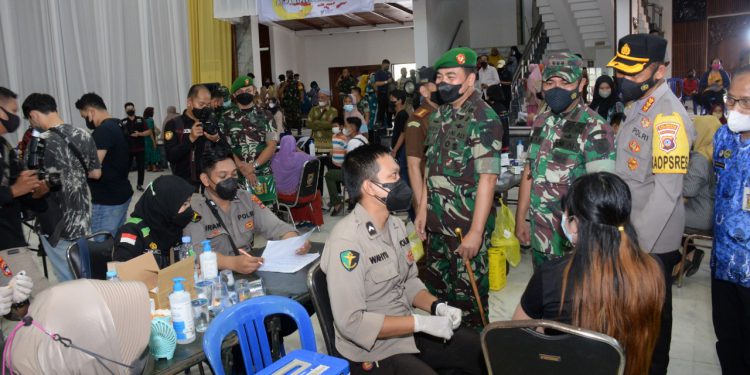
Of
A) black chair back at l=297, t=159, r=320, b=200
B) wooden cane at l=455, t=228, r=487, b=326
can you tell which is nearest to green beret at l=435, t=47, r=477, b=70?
wooden cane at l=455, t=228, r=487, b=326

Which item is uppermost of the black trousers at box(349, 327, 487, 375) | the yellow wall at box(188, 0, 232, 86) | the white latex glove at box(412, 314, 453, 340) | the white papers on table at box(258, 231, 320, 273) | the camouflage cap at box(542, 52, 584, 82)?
the yellow wall at box(188, 0, 232, 86)

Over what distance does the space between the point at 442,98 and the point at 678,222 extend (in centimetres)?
135

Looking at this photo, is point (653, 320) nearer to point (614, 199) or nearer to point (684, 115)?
point (614, 199)

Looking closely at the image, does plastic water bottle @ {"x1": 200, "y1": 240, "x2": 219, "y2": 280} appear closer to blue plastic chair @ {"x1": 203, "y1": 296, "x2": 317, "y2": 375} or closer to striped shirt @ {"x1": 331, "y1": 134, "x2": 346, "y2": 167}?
blue plastic chair @ {"x1": 203, "y1": 296, "x2": 317, "y2": 375}

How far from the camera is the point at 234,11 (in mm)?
12711

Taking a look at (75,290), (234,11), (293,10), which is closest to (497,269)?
(75,290)

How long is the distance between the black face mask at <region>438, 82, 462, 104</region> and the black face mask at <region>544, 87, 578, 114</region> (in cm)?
49

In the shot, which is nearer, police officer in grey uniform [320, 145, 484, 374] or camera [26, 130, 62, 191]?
police officer in grey uniform [320, 145, 484, 374]

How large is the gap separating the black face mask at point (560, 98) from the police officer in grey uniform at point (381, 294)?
3.31 ft

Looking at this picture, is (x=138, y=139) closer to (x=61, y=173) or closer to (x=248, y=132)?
(x=248, y=132)

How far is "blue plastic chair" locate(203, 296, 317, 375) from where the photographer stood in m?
2.06

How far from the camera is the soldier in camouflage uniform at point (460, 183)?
3031 millimetres

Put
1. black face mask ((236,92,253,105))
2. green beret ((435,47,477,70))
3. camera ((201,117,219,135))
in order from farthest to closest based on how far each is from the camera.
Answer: black face mask ((236,92,253,105)) < camera ((201,117,219,135)) < green beret ((435,47,477,70))

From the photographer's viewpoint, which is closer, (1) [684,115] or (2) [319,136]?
(1) [684,115]
